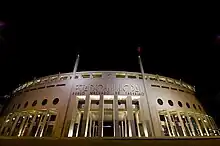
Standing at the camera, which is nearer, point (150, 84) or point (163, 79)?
point (150, 84)

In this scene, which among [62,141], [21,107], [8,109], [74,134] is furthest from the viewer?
[8,109]

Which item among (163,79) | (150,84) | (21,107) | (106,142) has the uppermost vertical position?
(163,79)

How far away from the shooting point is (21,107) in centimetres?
1697

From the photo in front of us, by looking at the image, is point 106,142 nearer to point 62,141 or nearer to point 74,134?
point 62,141

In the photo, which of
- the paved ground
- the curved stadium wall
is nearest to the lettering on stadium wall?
the curved stadium wall

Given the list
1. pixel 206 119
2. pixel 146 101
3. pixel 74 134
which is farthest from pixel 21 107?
pixel 206 119

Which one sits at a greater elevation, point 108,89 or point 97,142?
point 108,89

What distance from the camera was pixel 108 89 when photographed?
16297mm

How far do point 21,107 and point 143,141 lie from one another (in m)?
15.6

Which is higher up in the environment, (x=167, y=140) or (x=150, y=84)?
(x=150, y=84)

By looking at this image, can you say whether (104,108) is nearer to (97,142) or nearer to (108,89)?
(108,89)

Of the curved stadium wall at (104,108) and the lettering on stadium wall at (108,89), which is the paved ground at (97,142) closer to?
the curved stadium wall at (104,108)

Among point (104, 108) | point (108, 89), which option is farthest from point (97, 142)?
point (104, 108)

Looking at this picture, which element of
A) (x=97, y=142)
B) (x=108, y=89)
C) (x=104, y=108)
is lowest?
(x=97, y=142)
